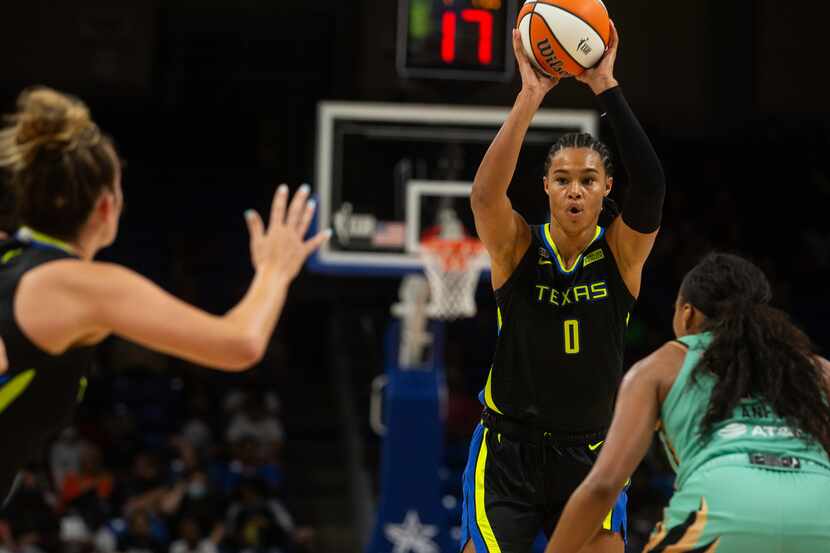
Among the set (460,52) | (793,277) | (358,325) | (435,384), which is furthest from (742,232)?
(460,52)

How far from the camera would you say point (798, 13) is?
1594 centimetres

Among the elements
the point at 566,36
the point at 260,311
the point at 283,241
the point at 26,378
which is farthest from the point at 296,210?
the point at 566,36

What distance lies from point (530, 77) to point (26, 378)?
1.97 meters


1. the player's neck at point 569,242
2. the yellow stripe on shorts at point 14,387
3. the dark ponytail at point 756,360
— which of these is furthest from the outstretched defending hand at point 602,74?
the yellow stripe on shorts at point 14,387

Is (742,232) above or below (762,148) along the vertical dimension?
below

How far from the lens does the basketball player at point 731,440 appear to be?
9.98 ft

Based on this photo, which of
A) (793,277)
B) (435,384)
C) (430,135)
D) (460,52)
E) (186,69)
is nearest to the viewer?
(460,52)

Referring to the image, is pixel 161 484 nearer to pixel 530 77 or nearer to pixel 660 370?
pixel 530 77

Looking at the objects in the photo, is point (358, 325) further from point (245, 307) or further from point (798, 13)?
point (245, 307)

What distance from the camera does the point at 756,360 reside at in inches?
127

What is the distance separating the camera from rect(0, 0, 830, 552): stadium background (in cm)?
1355

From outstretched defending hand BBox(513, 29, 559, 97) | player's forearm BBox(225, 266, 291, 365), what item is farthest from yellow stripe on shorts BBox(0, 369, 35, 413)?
outstretched defending hand BBox(513, 29, 559, 97)

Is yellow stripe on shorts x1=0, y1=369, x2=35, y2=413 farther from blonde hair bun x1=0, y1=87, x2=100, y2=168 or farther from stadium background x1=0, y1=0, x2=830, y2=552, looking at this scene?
stadium background x1=0, y1=0, x2=830, y2=552

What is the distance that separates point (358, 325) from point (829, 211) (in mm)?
6171
